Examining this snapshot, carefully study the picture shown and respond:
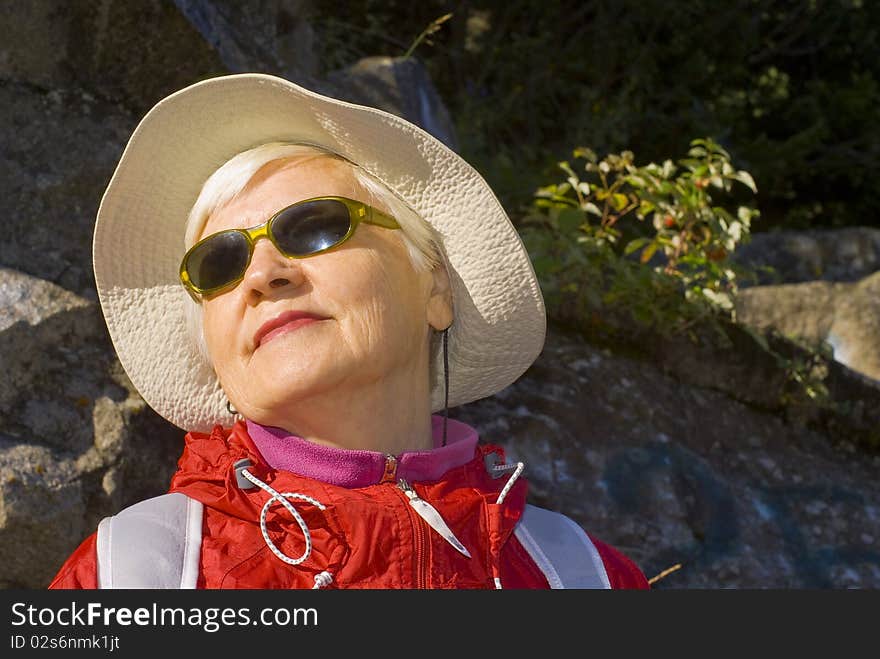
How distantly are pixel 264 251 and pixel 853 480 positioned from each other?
3057 mm

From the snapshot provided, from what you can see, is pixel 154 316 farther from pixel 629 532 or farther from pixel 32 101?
pixel 629 532

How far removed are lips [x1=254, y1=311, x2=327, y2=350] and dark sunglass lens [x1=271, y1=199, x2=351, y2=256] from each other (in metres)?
0.14

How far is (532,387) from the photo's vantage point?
13.3ft

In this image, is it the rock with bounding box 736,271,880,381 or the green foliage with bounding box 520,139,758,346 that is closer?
the green foliage with bounding box 520,139,758,346

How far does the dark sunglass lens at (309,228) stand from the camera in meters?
2.33

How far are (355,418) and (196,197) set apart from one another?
0.77 meters

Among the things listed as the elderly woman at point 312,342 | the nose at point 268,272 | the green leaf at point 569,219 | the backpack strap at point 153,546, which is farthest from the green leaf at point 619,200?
the backpack strap at point 153,546

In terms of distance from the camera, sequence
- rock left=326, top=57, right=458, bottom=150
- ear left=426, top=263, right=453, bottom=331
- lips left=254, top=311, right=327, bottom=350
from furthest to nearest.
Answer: rock left=326, top=57, right=458, bottom=150 → ear left=426, top=263, right=453, bottom=331 → lips left=254, top=311, right=327, bottom=350

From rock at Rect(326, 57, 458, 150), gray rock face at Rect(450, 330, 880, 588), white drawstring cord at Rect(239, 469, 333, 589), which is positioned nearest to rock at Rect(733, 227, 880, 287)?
rock at Rect(326, 57, 458, 150)

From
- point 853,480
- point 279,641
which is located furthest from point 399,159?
point 853,480

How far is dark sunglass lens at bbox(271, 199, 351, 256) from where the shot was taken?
2.33m

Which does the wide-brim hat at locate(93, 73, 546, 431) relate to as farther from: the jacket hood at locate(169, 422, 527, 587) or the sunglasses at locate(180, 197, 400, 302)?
the jacket hood at locate(169, 422, 527, 587)

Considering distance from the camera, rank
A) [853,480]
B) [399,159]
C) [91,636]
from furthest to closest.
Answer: [853,480], [399,159], [91,636]

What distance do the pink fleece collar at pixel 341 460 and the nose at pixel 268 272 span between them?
320 millimetres
